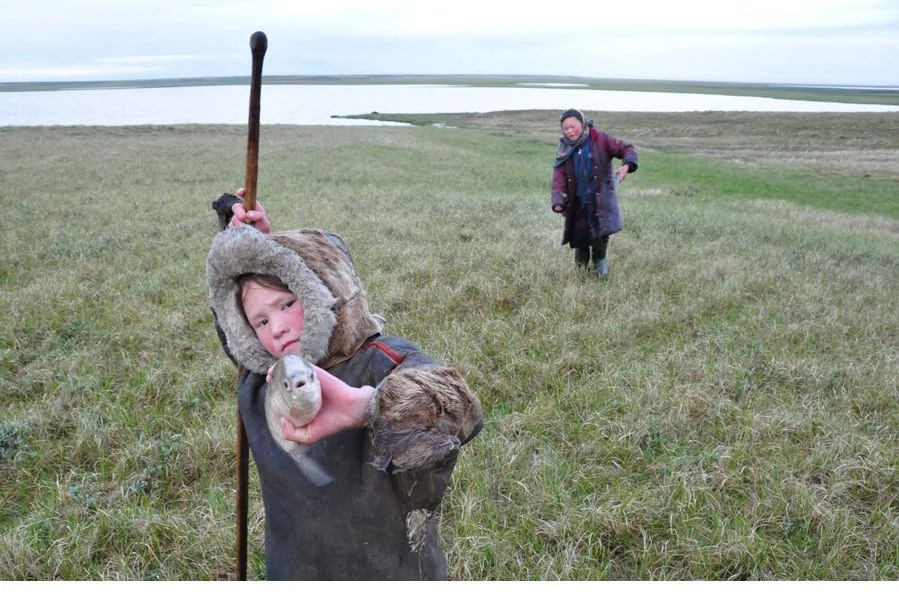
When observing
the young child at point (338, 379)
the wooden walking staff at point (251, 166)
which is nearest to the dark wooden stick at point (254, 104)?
the wooden walking staff at point (251, 166)

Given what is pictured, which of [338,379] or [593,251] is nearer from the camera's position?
[338,379]

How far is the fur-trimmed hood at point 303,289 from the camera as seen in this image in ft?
4.69

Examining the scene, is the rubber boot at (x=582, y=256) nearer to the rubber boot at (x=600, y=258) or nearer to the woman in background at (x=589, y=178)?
the rubber boot at (x=600, y=258)

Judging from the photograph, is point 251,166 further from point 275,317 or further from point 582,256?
point 582,256

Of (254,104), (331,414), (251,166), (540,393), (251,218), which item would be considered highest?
(254,104)

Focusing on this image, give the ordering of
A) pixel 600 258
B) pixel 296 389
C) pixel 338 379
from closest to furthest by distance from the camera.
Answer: pixel 296 389 → pixel 338 379 → pixel 600 258

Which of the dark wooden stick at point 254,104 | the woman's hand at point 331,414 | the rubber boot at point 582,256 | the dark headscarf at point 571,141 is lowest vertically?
the rubber boot at point 582,256

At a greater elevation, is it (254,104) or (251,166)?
(254,104)

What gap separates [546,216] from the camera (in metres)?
11.1

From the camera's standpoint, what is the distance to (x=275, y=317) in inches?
59.5

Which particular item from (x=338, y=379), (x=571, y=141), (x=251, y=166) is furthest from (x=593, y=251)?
(x=338, y=379)

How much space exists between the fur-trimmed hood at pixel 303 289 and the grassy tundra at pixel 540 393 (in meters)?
1.70

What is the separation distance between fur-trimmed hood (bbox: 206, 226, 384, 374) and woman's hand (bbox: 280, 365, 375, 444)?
0.31m

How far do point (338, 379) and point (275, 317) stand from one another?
1.02 ft
